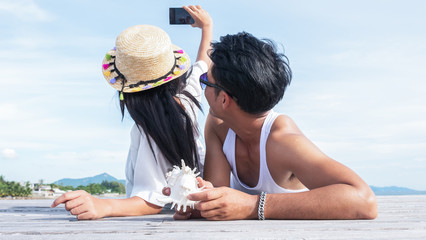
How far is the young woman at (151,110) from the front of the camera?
390cm

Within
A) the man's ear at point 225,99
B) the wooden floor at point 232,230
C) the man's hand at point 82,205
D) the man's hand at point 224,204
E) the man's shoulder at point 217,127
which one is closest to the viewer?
the wooden floor at point 232,230

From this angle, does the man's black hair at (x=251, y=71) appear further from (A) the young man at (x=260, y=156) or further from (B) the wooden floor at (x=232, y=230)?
(B) the wooden floor at (x=232, y=230)

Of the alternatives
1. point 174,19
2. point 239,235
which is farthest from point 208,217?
point 174,19

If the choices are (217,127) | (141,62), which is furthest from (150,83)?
(217,127)

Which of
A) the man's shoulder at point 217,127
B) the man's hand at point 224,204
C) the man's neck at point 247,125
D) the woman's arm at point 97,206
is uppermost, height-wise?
the man's neck at point 247,125

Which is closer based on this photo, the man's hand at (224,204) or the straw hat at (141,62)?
the man's hand at (224,204)

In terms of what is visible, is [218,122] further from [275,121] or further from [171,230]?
[171,230]

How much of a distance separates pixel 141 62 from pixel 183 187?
1460 mm

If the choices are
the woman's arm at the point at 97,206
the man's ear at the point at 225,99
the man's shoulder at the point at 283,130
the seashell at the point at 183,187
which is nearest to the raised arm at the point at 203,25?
the man's ear at the point at 225,99

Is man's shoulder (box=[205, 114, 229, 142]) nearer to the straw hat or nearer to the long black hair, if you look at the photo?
the long black hair

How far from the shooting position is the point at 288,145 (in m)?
3.55

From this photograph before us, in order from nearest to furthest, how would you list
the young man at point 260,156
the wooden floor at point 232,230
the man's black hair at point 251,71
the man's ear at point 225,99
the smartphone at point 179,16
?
the wooden floor at point 232,230 → the young man at point 260,156 → the man's black hair at point 251,71 → the man's ear at point 225,99 → the smartphone at point 179,16

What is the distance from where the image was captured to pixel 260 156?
3854mm

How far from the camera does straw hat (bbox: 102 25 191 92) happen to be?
402cm
